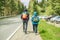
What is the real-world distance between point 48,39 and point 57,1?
2300 centimetres

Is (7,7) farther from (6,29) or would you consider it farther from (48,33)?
(48,33)

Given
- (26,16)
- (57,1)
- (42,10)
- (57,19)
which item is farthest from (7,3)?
(26,16)

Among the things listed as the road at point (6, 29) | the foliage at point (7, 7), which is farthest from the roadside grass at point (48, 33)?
the foliage at point (7, 7)

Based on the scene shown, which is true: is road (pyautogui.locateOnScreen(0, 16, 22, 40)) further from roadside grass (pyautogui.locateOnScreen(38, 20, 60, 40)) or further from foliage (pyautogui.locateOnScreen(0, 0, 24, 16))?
foliage (pyautogui.locateOnScreen(0, 0, 24, 16))

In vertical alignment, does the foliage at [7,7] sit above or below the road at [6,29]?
below

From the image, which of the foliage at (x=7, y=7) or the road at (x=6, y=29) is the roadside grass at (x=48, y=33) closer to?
the road at (x=6, y=29)

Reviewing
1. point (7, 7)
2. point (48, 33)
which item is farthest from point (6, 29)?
point (7, 7)

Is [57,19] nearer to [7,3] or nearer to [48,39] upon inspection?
[48,39]

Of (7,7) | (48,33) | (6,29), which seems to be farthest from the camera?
(7,7)

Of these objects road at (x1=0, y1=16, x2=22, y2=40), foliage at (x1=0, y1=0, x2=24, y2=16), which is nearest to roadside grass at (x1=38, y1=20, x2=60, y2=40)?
road at (x1=0, y1=16, x2=22, y2=40)

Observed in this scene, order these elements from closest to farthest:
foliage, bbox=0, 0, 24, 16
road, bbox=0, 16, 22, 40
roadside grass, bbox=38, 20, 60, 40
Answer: roadside grass, bbox=38, 20, 60, 40
road, bbox=0, 16, 22, 40
foliage, bbox=0, 0, 24, 16

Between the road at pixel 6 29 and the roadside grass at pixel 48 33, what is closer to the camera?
the roadside grass at pixel 48 33

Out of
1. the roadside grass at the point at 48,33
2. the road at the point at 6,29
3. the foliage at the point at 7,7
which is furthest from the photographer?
the foliage at the point at 7,7

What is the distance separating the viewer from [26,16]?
17.6 metres
